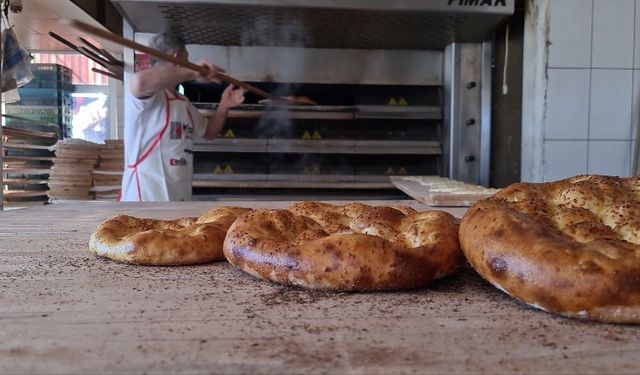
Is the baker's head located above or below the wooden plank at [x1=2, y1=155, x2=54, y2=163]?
above

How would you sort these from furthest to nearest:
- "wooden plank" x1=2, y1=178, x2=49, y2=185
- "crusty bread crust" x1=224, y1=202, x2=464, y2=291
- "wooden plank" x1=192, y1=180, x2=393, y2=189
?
"wooden plank" x1=2, y1=178, x2=49, y2=185 < "wooden plank" x1=192, y1=180, x2=393, y2=189 < "crusty bread crust" x1=224, y1=202, x2=464, y2=291

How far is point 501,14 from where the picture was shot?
3107 millimetres

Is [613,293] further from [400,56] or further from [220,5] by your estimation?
[400,56]

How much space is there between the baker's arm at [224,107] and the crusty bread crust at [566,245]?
9.43ft

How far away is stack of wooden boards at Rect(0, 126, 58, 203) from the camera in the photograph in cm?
533

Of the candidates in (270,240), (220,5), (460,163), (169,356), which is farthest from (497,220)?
(460,163)

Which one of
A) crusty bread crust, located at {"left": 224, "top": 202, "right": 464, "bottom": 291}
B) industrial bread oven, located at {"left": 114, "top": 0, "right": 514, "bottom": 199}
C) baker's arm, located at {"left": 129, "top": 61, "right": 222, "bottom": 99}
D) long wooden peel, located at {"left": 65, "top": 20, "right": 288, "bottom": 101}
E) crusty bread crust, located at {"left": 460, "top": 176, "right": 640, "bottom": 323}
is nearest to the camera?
crusty bread crust, located at {"left": 460, "top": 176, "right": 640, "bottom": 323}

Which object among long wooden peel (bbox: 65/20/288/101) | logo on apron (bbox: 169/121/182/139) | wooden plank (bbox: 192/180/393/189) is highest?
long wooden peel (bbox: 65/20/288/101)

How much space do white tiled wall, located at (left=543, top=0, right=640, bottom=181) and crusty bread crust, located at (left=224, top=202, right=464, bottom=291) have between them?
2298mm

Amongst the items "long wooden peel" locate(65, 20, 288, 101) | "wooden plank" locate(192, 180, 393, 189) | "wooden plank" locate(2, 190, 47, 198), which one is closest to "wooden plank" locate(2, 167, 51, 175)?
"wooden plank" locate(2, 190, 47, 198)

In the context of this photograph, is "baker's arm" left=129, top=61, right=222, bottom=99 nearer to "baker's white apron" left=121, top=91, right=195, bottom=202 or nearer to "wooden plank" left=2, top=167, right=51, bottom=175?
"baker's white apron" left=121, top=91, right=195, bottom=202

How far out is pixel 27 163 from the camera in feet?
18.4

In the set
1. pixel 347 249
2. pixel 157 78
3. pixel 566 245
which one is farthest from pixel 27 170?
pixel 566 245

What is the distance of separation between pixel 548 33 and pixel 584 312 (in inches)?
107
